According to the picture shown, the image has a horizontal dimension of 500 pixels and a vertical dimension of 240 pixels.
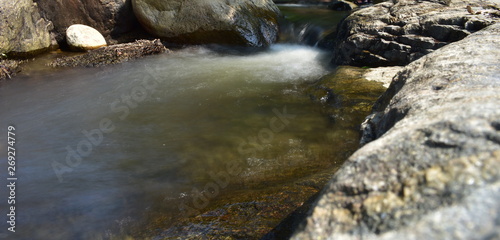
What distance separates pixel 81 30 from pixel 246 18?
528 cm

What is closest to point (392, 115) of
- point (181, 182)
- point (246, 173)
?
point (246, 173)

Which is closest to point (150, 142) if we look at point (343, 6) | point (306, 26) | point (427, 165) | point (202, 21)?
point (427, 165)

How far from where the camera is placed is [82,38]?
9641 millimetres

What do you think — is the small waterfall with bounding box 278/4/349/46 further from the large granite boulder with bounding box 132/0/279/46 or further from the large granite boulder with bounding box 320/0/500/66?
the large granite boulder with bounding box 320/0/500/66

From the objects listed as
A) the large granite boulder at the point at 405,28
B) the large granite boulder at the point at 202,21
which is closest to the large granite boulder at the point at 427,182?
the large granite boulder at the point at 405,28

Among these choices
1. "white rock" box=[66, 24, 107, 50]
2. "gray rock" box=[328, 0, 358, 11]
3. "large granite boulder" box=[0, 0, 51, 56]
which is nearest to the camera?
"large granite boulder" box=[0, 0, 51, 56]

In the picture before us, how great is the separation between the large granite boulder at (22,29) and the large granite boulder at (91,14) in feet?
1.02

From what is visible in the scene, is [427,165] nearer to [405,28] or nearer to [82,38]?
[405,28]

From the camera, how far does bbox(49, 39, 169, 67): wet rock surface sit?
8766 mm

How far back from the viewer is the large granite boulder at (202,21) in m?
10.3

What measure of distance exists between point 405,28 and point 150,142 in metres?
5.69

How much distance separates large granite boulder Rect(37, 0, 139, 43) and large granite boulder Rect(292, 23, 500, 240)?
1082 centimetres

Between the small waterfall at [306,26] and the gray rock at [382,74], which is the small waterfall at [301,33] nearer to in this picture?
the small waterfall at [306,26]

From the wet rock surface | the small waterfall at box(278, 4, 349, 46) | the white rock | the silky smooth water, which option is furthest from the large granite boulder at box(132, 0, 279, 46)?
the silky smooth water
